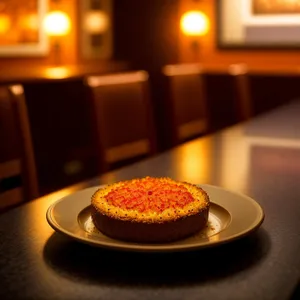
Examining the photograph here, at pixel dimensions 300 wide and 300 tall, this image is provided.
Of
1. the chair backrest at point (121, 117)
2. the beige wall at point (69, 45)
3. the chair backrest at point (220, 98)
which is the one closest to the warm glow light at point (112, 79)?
the chair backrest at point (121, 117)

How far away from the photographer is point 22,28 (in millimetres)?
5062

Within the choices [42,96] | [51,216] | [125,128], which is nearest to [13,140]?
[125,128]

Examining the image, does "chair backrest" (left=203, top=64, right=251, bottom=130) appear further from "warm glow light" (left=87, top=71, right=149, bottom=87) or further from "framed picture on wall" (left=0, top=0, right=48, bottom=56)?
"warm glow light" (left=87, top=71, right=149, bottom=87)

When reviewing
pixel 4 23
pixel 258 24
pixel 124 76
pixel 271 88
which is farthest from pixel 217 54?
pixel 124 76

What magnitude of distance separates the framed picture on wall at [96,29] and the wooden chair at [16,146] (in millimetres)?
4172

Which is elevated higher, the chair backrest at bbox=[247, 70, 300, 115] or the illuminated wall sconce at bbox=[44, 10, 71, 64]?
the illuminated wall sconce at bbox=[44, 10, 71, 64]

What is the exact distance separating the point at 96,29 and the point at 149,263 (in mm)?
5306

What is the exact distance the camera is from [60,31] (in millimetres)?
5391

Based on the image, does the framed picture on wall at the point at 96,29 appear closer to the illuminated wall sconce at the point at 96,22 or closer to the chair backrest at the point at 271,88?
the illuminated wall sconce at the point at 96,22

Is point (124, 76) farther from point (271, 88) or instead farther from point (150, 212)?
point (271, 88)

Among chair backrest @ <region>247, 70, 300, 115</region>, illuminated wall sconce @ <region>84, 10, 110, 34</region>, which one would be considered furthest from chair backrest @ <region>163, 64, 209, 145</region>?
illuminated wall sconce @ <region>84, 10, 110, 34</region>

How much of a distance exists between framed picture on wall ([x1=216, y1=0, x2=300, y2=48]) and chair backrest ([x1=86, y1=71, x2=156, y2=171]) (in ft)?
12.2

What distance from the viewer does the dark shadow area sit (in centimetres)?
72

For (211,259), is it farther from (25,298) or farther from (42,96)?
(42,96)
